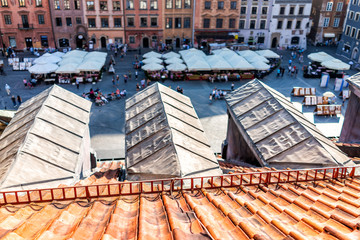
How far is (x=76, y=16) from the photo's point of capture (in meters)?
48.6

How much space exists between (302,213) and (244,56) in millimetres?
36069

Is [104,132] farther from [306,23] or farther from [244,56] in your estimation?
[306,23]

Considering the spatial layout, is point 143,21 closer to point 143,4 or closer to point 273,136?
point 143,4

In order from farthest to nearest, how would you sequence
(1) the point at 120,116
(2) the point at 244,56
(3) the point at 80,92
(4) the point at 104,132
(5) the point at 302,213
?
(2) the point at 244,56
(3) the point at 80,92
(1) the point at 120,116
(4) the point at 104,132
(5) the point at 302,213

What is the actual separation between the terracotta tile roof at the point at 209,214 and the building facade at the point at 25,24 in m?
46.0

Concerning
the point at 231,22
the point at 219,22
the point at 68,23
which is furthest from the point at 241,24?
the point at 68,23

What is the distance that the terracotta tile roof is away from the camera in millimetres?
5273

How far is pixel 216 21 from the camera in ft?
170

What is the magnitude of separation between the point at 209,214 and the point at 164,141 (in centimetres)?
615

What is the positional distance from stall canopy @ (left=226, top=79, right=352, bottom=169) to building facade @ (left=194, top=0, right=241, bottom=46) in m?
36.6

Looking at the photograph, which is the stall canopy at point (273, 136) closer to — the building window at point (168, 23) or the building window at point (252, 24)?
the building window at point (168, 23)

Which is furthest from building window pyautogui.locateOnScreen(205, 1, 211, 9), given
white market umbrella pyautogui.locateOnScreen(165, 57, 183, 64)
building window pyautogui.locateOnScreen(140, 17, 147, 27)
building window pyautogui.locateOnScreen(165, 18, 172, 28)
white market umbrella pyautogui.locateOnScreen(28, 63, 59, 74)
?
white market umbrella pyautogui.locateOnScreen(28, 63, 59, 74)

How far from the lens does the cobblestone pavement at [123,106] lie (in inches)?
930

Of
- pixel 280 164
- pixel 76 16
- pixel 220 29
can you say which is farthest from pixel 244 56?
pixel 280 164
